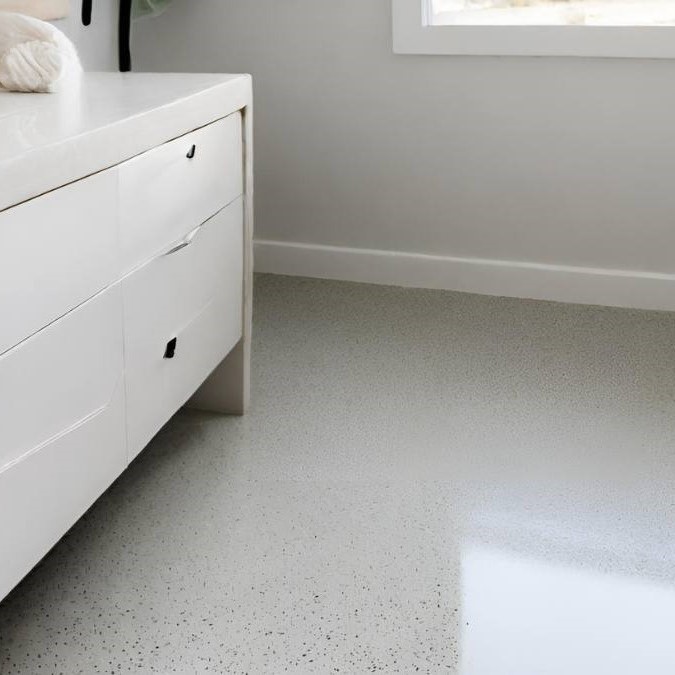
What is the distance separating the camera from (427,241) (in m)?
2.59

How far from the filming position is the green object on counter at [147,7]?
7.54ft

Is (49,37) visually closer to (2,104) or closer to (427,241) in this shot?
(2,104)

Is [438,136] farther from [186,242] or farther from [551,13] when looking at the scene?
[186,242]

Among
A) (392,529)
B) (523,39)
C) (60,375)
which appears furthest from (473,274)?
(60,375)

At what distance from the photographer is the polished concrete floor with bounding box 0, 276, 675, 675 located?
123 centimetres

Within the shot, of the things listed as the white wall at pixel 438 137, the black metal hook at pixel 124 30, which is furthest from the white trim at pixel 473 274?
the black metal hook at pixel 124 30

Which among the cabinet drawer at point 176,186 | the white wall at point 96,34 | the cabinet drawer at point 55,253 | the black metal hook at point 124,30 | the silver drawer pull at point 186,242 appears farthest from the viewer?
the black metal hook at point 124,30

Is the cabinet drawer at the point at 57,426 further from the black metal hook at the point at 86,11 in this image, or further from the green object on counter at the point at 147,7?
the green object on counter at the point at 147,7

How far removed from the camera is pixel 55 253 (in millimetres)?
1019

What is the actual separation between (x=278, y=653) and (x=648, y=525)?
26.2 inches

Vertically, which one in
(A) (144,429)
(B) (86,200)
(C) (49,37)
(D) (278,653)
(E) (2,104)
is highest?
(C) (49,37)

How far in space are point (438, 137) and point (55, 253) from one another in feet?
5.22

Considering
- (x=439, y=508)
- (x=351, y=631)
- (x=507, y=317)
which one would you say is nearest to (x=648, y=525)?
(x=439, y=508)

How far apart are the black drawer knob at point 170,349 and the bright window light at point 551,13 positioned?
131cm
